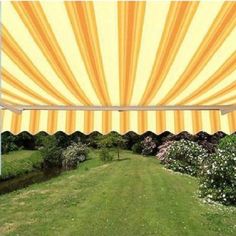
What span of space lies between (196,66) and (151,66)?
0.43m

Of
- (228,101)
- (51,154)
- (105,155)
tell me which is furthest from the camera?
(51,154)

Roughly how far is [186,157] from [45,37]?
2525cm

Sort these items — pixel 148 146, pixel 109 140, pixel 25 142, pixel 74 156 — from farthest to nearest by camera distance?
1. pixel 25 142
2. pixel 74 156
3. pixel 148 146
4. pixel 109 140

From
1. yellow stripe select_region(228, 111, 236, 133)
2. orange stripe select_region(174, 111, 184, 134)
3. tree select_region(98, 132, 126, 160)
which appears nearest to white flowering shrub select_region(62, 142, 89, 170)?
tree select_region(98, 132, 126, 160)

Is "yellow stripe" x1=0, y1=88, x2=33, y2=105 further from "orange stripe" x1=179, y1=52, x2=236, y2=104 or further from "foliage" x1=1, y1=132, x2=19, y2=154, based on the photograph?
"foliage" x1=1, y1=132, x2=19, y2=154

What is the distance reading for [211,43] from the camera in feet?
12.1

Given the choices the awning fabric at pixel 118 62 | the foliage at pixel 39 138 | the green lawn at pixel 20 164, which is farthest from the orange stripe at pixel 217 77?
the foliage at pixel 39 138

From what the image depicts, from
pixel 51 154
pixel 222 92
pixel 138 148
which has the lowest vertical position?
pixel 222 92

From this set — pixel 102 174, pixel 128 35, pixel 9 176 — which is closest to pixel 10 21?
pixel 128 35

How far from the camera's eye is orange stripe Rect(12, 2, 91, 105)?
119 inches

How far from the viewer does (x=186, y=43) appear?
370 centimetres

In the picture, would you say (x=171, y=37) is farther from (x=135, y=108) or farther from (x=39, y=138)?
(x=39, y=138)

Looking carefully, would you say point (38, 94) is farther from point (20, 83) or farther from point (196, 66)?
point (196, 66)

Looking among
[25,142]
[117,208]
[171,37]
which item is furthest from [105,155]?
[171,37]
